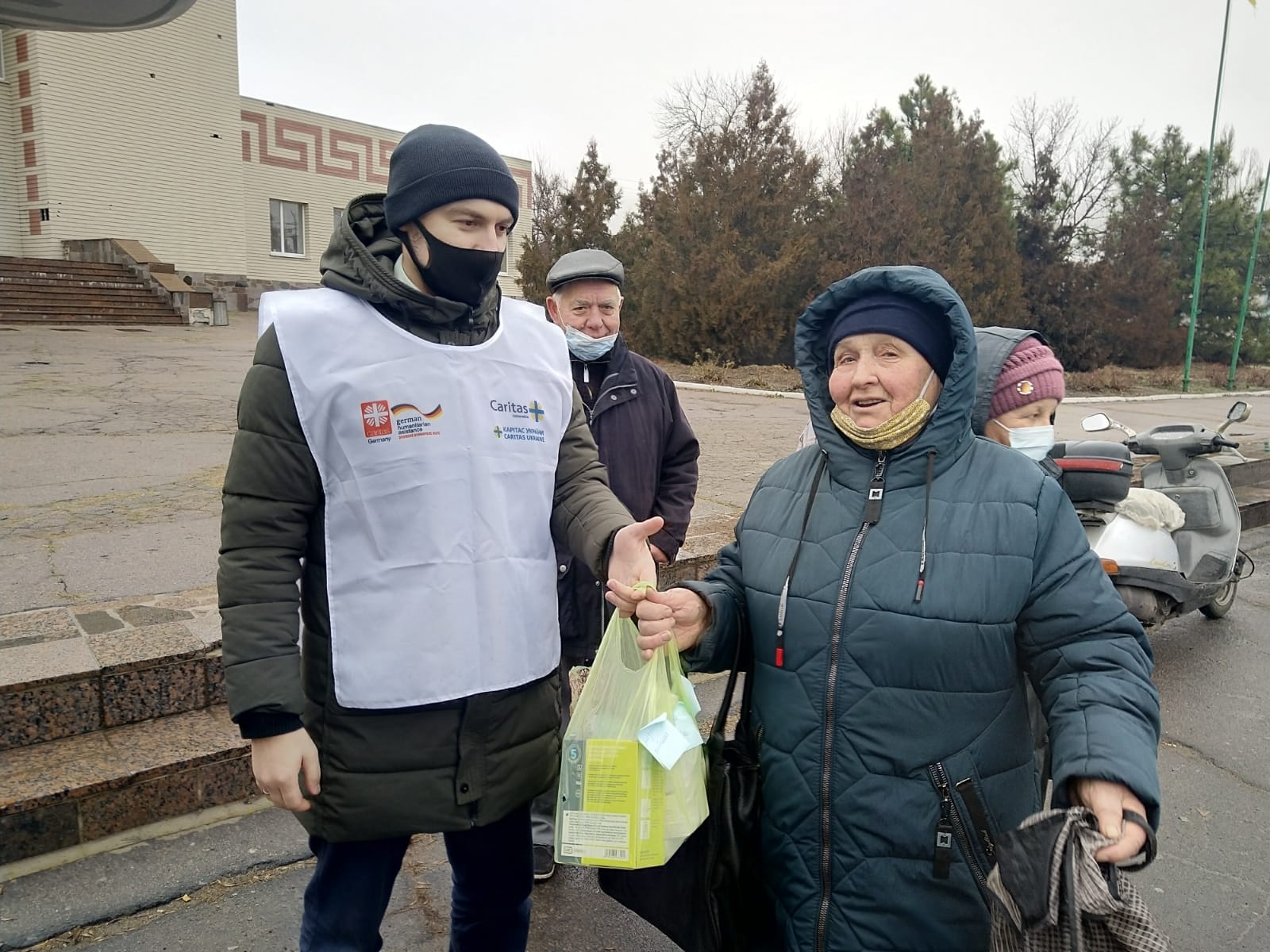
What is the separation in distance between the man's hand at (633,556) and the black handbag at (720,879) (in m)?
0.27

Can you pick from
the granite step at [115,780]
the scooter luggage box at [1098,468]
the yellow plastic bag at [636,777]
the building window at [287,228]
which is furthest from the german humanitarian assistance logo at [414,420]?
the building window at [287,228]

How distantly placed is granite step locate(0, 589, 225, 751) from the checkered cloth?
280 centimetres

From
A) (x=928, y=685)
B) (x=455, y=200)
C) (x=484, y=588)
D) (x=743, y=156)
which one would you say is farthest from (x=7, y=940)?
(x=743, y=156)

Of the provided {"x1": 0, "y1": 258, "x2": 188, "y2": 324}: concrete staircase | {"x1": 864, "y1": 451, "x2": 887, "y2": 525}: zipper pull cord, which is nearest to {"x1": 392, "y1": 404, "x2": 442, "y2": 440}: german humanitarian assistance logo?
{"x1": 864, "y1": 451, "x2": 887, "y2": 525}: zipper pull cord

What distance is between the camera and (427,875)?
9.51ft

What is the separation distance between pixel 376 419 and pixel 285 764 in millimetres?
625

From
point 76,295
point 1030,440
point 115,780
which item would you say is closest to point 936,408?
point 1030,440

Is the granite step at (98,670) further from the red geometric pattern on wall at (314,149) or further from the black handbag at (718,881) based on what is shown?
the red geometric pattern on wall at (314,149)

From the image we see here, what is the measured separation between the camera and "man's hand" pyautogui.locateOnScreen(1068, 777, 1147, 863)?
1370 mm

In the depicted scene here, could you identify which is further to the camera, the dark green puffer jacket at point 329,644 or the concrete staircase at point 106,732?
the concrete staircase at point 106,732

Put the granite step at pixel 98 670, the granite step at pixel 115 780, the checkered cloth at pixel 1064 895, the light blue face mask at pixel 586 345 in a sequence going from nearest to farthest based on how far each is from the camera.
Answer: the checkered cloth at pixel 1064 895
the granite step at pixel 115 780
the granite step at pixel 98 670
the light blue face mask at pixel 586 345

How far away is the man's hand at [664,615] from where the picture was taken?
173 centimetres

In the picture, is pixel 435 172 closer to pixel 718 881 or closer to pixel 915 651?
pixel 915 651

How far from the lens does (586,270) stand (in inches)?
127
